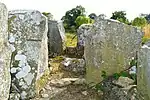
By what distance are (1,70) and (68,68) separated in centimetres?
309

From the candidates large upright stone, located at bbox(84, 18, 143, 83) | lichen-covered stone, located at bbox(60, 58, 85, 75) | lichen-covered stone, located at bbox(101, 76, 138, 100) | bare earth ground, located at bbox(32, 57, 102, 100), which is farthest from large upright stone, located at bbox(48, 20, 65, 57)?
lichen-covered stone, located at bbox(101, 76, 138, 100)

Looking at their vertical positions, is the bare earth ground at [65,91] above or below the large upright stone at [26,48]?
below

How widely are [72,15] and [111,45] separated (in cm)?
1306

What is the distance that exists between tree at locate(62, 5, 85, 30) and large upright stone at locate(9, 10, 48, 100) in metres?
12.1

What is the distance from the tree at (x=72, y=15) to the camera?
18.8 meters

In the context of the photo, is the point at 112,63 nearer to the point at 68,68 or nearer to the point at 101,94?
the point at 101,94

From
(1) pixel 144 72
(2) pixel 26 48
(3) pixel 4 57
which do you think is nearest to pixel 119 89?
(1) pixel 144 72

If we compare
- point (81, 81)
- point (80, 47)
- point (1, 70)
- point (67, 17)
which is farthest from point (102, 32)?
point (67, 17)

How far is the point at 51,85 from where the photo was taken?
22.1ft

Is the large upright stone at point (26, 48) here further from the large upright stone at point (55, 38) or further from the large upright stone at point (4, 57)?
the large upright stone at point (55, 38)

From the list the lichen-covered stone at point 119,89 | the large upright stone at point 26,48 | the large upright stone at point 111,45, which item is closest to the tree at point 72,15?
the large upright stone at point 111,45

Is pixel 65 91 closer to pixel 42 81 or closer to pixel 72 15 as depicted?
pixel 42 81

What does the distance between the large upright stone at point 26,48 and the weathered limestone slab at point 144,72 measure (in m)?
1.76

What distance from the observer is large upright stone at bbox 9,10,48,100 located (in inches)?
237
